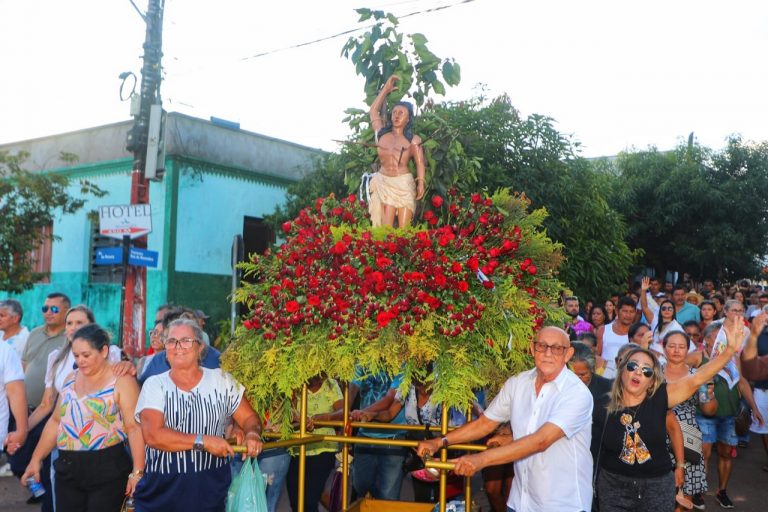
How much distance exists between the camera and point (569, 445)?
12.9ft

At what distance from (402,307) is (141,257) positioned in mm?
8434

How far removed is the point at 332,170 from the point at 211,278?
4501 millimetres

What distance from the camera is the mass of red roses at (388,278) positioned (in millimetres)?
3803

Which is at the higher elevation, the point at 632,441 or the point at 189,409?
the point at 189,409

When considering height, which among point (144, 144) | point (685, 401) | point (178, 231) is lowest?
point (685, 401)

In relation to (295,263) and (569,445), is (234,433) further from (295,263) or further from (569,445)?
(569,445)

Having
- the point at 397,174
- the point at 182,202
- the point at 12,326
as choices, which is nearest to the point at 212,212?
the point at 182,202

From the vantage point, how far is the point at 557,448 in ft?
12.9

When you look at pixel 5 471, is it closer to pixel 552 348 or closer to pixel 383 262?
pixel 383 262

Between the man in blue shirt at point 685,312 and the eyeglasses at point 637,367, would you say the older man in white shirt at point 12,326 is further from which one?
the man in blue shirt at point 685,312

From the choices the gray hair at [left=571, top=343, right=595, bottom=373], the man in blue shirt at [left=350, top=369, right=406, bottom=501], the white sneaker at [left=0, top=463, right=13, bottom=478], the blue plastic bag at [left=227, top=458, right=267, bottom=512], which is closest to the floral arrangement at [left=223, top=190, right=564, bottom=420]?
the blue plastic bag at [left=227, top=458, right=267, bottom=512]

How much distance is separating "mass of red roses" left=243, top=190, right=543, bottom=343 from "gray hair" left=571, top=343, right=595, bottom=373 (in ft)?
4.57

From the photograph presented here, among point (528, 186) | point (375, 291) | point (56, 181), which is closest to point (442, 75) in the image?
point (375, 291)

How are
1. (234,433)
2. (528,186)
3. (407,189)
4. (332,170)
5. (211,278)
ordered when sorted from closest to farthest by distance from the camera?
(234,433) < (407,189) < (528,186) < (332,170) < (211,278)
